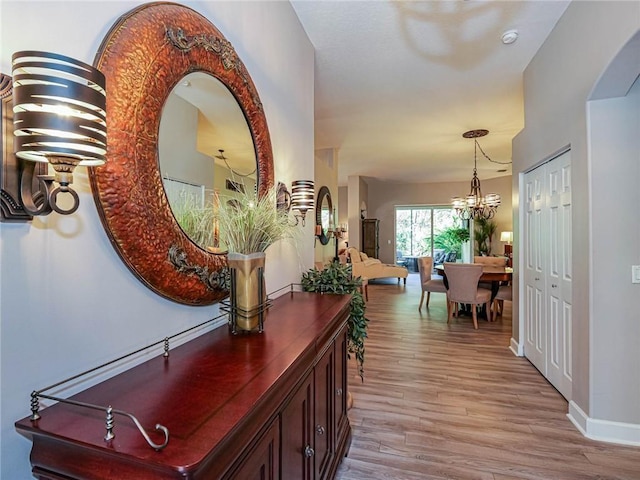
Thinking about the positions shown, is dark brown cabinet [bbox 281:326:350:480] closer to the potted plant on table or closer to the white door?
the potted plant on table

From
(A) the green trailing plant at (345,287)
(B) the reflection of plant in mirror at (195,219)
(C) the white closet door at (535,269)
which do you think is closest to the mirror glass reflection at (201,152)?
(B) the reflection of plant in mirror at (195,219)

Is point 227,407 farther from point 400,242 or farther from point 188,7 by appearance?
point 400,242

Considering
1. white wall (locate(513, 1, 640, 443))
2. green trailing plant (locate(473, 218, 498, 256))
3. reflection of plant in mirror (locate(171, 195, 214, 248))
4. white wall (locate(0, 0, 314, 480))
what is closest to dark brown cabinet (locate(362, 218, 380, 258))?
green trailing plant (locate(473, 218, 498, 256))

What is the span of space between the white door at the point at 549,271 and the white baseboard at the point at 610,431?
42 cm

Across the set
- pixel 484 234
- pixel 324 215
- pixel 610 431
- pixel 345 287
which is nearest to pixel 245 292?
pixel 345 287

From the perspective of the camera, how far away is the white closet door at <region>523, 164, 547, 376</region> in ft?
10.6

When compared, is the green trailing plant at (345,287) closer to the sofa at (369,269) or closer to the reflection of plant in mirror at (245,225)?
the reflection of plant in mirror at (245,225)

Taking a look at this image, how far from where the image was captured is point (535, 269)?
3.41m

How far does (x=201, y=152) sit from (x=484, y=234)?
9964 millimetres

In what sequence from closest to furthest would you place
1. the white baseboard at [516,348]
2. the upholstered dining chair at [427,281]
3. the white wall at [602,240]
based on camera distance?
the white wall at [602,240] < the white baseboard at [516,348] < the upholstered dining chair at [427,281]

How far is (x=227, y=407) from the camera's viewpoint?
790 millimetres

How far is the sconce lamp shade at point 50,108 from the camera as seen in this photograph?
0.68 meters


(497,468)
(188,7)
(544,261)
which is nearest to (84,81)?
(188,7)

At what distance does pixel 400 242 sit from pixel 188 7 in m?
10.4
